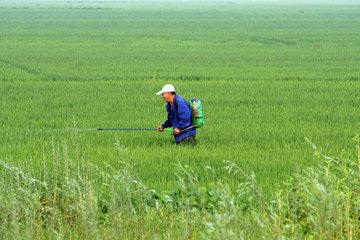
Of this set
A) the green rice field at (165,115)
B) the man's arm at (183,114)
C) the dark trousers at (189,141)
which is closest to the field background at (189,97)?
the green rice field at (165,115)

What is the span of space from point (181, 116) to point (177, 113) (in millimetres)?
82

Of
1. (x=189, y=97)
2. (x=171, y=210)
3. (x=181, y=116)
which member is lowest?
(x=189, y=97)

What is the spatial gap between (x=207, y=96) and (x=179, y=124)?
521cm

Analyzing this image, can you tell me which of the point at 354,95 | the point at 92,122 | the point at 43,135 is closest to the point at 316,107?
the point at 354,95

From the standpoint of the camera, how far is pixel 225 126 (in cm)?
920

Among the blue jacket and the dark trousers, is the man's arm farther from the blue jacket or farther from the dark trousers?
the dark trousers

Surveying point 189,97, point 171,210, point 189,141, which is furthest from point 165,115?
point 171,210

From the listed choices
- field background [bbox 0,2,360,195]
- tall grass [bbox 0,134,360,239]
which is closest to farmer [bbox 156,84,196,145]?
field background [bbox 0,2,360,195]

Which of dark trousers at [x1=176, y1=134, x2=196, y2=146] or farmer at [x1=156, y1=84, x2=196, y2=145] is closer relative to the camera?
farmer at [x1=156, y1=84, x2=196, y2=145]

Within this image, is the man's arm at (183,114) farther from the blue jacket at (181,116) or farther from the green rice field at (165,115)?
the green rice field at (165,115)

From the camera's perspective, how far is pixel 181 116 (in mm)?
7355

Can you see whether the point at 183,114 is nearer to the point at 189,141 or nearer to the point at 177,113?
the point at 177,113

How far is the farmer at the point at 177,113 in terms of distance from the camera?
24.1 ft

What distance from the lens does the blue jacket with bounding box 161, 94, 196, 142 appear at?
7.34 metres
